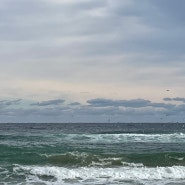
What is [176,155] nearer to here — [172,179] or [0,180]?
[172,179]

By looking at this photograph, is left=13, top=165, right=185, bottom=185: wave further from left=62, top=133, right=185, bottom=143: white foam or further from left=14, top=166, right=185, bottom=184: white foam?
left=62, top=133, right=185, bottom=143: white foam

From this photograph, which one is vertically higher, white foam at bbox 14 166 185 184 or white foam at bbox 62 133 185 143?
white foam at bbox 62 133 185 143

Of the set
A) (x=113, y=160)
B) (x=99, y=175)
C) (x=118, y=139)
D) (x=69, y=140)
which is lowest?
(x=99, y=175)

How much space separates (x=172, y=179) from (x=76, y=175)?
462cm

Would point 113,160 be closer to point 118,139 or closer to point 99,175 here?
point 99,175

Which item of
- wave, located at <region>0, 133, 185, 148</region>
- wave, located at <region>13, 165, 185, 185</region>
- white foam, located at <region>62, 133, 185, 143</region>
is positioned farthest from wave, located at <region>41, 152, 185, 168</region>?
white foam, located at <region>62, 133, 185, 143</region>

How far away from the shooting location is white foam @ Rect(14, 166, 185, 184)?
2058 centimetres

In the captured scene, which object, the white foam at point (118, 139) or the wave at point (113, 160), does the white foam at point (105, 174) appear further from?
the white foam at point (118, 139)

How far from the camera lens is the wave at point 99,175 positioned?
2031 centimetres

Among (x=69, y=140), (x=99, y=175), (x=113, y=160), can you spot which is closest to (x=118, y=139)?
(x=69, y=140)

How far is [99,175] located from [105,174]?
33 cm

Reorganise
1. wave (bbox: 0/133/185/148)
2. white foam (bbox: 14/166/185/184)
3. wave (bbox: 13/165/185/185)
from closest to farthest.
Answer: wave (bbox: 13/165/185/185) < white foam (bbox: 14/166/185/184) < wave (bbox: 0/133/185/148)

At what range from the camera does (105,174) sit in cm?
2169

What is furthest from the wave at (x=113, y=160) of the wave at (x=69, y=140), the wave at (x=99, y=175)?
the wave at (x=69, y=140)
